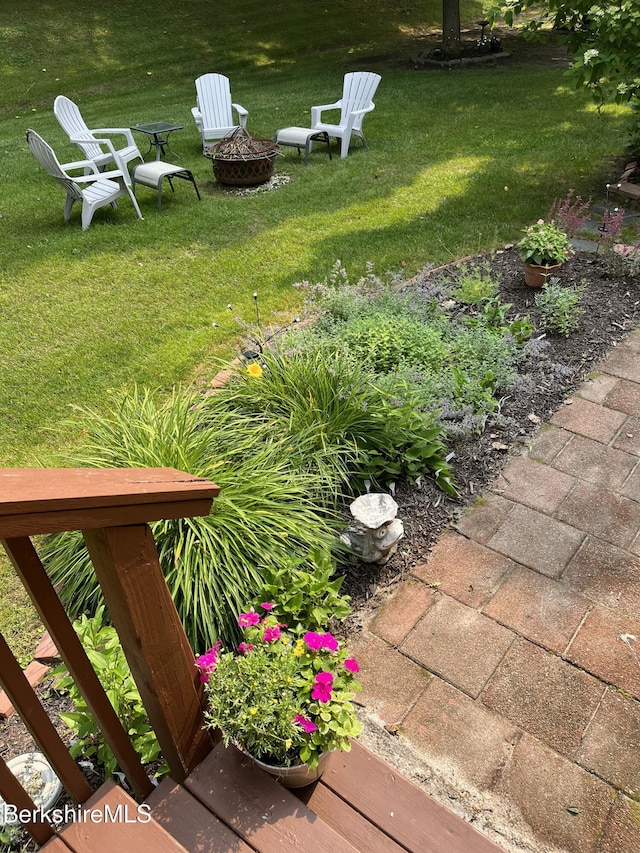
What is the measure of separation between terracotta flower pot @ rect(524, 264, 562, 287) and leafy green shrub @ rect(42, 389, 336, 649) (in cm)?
257

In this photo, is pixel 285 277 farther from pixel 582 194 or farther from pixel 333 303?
pixel 582 194

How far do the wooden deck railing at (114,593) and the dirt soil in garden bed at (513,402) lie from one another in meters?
1.12

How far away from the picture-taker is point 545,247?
14.1 feet

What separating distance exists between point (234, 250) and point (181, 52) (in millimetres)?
10924

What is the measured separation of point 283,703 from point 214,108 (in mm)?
8980

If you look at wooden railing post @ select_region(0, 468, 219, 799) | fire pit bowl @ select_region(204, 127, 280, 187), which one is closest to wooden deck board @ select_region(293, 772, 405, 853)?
wooden railing post @ select_region(0, 468, 219, 799)

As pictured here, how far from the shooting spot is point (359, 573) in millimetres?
2645

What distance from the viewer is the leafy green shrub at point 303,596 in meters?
2.21

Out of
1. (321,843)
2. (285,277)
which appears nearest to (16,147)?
(285,277)

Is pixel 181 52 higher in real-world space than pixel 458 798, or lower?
higher

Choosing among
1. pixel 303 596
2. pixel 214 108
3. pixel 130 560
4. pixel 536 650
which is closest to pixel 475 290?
pixel 536 650

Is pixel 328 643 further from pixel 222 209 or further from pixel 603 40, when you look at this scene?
pixel 222 209

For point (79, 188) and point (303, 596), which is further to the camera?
point (79, 188)

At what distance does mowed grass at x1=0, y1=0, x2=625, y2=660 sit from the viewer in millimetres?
4465
